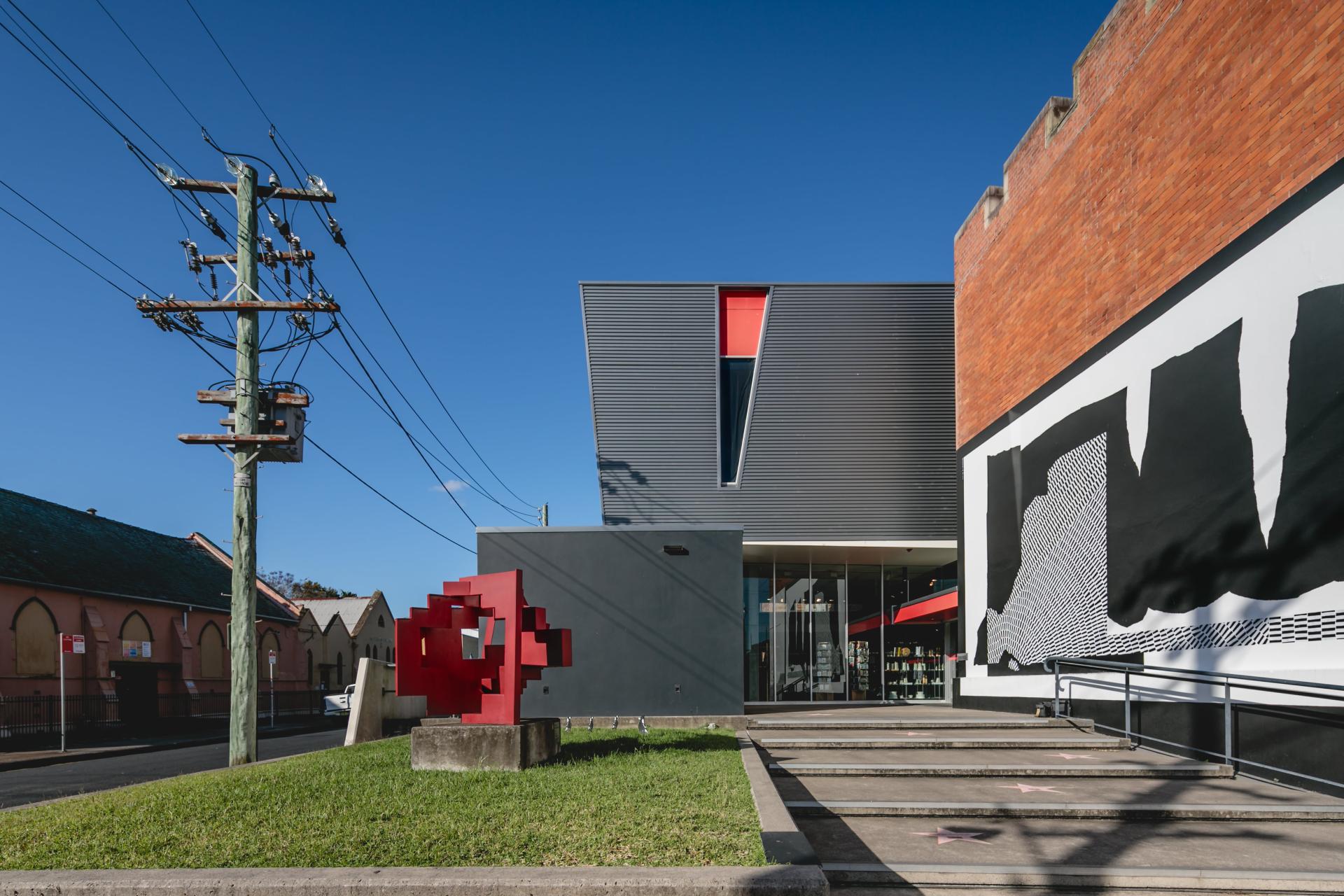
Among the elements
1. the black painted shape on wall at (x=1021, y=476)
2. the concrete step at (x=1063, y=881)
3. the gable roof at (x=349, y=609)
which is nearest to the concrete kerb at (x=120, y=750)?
the concrete step at (x=1063, y=881)

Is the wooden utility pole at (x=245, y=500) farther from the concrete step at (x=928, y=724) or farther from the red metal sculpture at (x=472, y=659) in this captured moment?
the concrete step at (x=928, y=724)

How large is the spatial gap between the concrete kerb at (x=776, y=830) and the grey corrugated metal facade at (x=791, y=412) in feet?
38.7

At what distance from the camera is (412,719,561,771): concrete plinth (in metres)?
9.27

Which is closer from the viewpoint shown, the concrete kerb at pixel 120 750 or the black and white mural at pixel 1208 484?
the black and white mural at pixel 1208 484

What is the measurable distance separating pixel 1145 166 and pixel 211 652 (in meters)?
41.9

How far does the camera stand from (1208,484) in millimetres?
9867

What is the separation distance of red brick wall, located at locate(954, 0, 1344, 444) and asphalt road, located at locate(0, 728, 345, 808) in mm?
15548

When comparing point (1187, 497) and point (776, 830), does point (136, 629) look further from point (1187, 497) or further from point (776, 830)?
point (1187, 497)

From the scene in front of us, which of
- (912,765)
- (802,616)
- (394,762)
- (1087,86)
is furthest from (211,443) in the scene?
(1087,86)

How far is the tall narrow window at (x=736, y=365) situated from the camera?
20.1 m

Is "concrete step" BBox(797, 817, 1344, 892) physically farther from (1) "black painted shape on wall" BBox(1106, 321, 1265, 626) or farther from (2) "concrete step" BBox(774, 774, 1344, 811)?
(1) "black painted shape on wall" BBox(1106, 321, 1265, 626)

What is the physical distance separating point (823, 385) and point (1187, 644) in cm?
Result: 1094

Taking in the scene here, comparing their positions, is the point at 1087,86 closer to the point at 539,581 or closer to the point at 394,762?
the point at 539,581

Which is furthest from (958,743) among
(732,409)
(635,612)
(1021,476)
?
(732,409)
